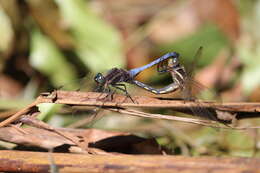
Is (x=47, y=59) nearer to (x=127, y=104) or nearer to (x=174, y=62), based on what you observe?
(x=174, y=62)

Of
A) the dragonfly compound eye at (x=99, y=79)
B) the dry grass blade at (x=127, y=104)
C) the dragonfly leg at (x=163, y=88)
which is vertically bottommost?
the dry grass blade at (x=127, y=104)

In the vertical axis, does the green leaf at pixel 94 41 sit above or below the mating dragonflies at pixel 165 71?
above

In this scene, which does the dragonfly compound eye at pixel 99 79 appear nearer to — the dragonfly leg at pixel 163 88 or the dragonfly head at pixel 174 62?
the dragonfly leg at pixel 163 88

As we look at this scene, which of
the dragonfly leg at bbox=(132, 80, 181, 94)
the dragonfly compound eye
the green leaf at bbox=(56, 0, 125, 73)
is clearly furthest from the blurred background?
the dragonfly compound eye

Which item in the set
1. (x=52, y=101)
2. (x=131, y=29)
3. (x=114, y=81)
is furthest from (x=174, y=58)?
(x=131, y=29)

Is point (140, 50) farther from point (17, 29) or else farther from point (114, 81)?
point (114, 81)

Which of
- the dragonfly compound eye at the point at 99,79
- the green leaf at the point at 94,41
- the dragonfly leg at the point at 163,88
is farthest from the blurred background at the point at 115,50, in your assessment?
the dragonfly compound eye at the point at 99,79

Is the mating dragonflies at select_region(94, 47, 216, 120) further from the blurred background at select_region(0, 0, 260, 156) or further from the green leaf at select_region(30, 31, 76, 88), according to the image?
the green leaf at select_region(30, 31, 76, 88)

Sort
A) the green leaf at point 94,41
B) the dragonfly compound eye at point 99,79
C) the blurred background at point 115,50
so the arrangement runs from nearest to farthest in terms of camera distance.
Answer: the dragonfly compound eye at point 99,79 → the blurred background at point 115,50 → the green leaf at point 94,41
